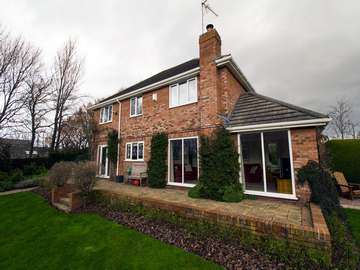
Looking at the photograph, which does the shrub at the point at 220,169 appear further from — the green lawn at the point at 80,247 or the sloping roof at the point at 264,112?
the green lawn at the point at 80,247

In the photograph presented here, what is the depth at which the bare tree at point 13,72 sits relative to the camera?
1703cm

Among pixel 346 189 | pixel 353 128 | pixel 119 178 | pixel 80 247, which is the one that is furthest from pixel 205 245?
pixel 353 128

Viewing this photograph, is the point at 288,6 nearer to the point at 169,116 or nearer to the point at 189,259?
the point at 169,116

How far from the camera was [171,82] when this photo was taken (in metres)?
10.3

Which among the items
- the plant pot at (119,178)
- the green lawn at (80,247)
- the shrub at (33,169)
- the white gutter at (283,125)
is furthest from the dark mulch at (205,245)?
the shrub at (33,169)

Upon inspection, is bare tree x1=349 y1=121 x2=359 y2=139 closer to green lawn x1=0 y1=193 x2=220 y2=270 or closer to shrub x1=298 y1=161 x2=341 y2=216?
shrub x1=298 y1=161 x2=341 y2=216

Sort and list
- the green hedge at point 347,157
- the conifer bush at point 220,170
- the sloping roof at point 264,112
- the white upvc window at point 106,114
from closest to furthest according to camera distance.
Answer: the sloping roof at point 264,112
the conifer bush at point 220,170
the green hedge at point 347,157
the white upvc window at point 106,114

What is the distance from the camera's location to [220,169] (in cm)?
722

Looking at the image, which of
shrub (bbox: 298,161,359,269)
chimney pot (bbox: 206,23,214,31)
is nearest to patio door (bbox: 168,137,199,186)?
shrub (bbox: 298,161,359,269)

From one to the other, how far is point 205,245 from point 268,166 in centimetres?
940

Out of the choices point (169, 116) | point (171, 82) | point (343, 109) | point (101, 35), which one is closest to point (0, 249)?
point (169, 116)

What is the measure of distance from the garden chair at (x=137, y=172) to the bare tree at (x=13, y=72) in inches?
643

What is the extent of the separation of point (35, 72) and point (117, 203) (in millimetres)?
20753

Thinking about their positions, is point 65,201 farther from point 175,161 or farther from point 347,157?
point 347,157
